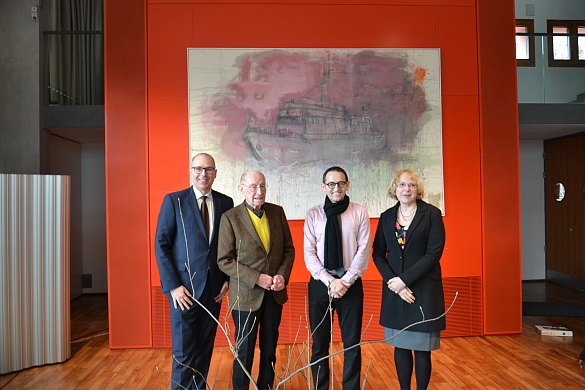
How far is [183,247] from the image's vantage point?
3215 millimetres

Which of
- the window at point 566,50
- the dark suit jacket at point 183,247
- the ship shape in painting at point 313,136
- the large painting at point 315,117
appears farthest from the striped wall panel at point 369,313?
the window at point 566,50

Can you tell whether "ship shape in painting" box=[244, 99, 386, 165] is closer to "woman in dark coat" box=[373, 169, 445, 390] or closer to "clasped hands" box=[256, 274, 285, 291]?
"woman in dark coat" box=[373, 169, 445, 390]

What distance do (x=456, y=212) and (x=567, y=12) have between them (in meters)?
5.75

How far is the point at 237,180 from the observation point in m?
5.00

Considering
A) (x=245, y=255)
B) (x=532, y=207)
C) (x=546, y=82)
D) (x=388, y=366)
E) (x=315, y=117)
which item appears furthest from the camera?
(x=532, y=207)

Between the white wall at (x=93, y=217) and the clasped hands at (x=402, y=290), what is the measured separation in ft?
19.9

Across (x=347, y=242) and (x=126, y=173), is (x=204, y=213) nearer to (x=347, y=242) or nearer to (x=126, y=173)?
(x=347, y=242)

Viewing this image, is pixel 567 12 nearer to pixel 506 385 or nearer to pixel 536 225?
pixel 536 225

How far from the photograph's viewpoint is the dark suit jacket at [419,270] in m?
3.09

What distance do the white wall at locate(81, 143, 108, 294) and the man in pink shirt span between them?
5.54 m

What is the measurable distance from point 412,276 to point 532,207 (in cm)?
663

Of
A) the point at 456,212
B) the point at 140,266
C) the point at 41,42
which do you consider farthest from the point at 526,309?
the point at 41,42

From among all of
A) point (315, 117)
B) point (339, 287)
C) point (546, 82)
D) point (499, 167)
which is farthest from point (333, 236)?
point (546, 82)

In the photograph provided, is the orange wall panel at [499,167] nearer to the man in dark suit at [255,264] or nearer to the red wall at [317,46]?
the red wall at [317,46]
